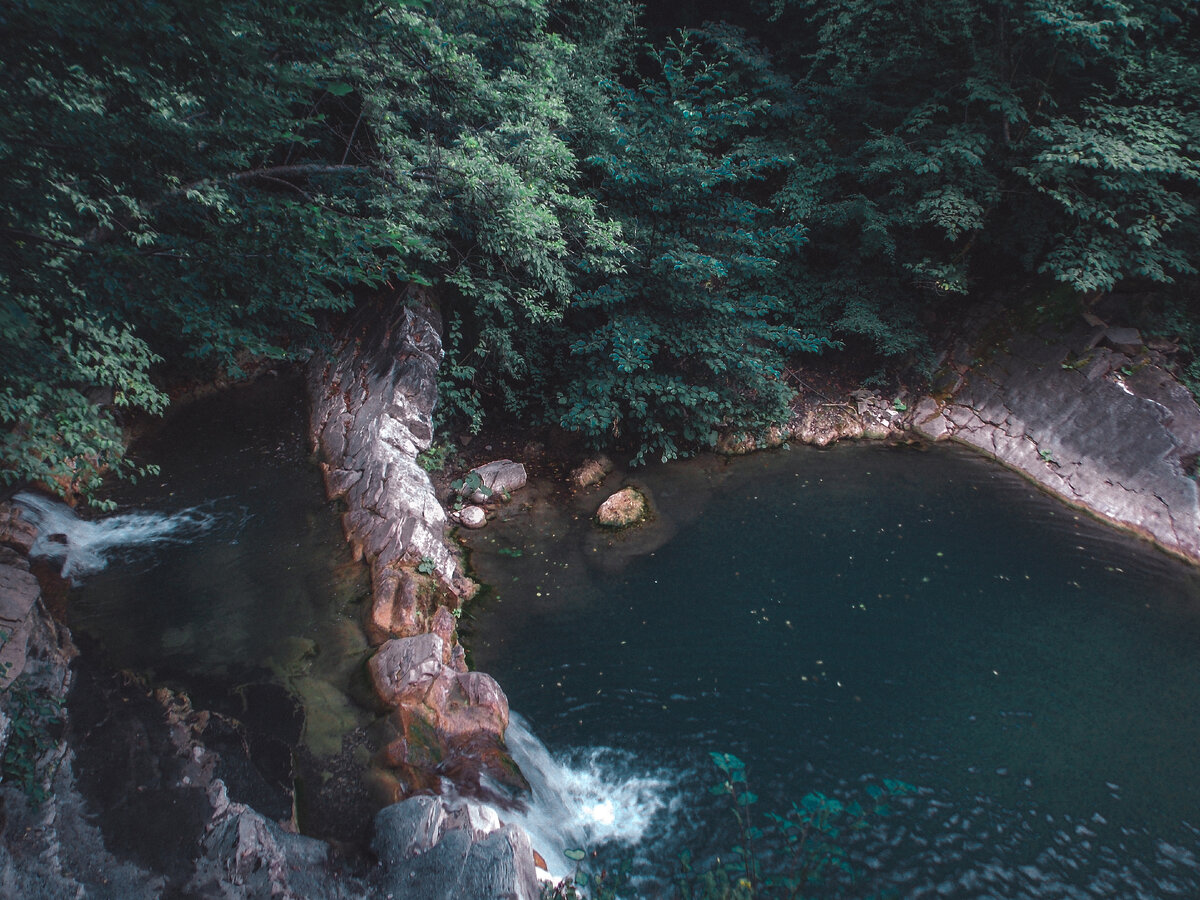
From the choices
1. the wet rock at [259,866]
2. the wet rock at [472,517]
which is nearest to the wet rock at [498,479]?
the wet rock at [472,517]

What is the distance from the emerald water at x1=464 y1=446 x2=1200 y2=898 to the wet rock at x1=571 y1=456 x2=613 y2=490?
0.32m

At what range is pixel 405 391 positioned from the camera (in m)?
7.05

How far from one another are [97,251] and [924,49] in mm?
9907

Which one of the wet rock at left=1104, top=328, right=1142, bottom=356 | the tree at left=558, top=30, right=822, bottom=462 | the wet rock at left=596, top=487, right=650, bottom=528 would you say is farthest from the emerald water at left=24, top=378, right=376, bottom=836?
the wet rock at left=1104, top=328, right=1142, bottom=356

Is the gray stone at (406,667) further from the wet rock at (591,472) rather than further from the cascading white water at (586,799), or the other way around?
the wet rock at (591,472)

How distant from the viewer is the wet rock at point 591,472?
785 centimetres

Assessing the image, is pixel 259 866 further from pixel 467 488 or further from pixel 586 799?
pixel 467 488

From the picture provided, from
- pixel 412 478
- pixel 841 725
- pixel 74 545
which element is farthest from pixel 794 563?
pixel 74 545

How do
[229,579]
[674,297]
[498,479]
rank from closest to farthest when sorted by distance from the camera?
[229,579], [498,479], [674,297]

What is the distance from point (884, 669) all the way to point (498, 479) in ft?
15.5

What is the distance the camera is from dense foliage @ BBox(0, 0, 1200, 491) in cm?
359

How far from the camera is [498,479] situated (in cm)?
765

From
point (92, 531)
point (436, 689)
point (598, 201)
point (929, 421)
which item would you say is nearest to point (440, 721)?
point (436, 689)

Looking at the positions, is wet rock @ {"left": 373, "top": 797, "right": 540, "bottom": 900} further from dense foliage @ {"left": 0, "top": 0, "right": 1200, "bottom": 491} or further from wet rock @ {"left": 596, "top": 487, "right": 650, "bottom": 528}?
wet rock @ {"left": 596, "top": 487, "right": 650, "bottom": 528}
